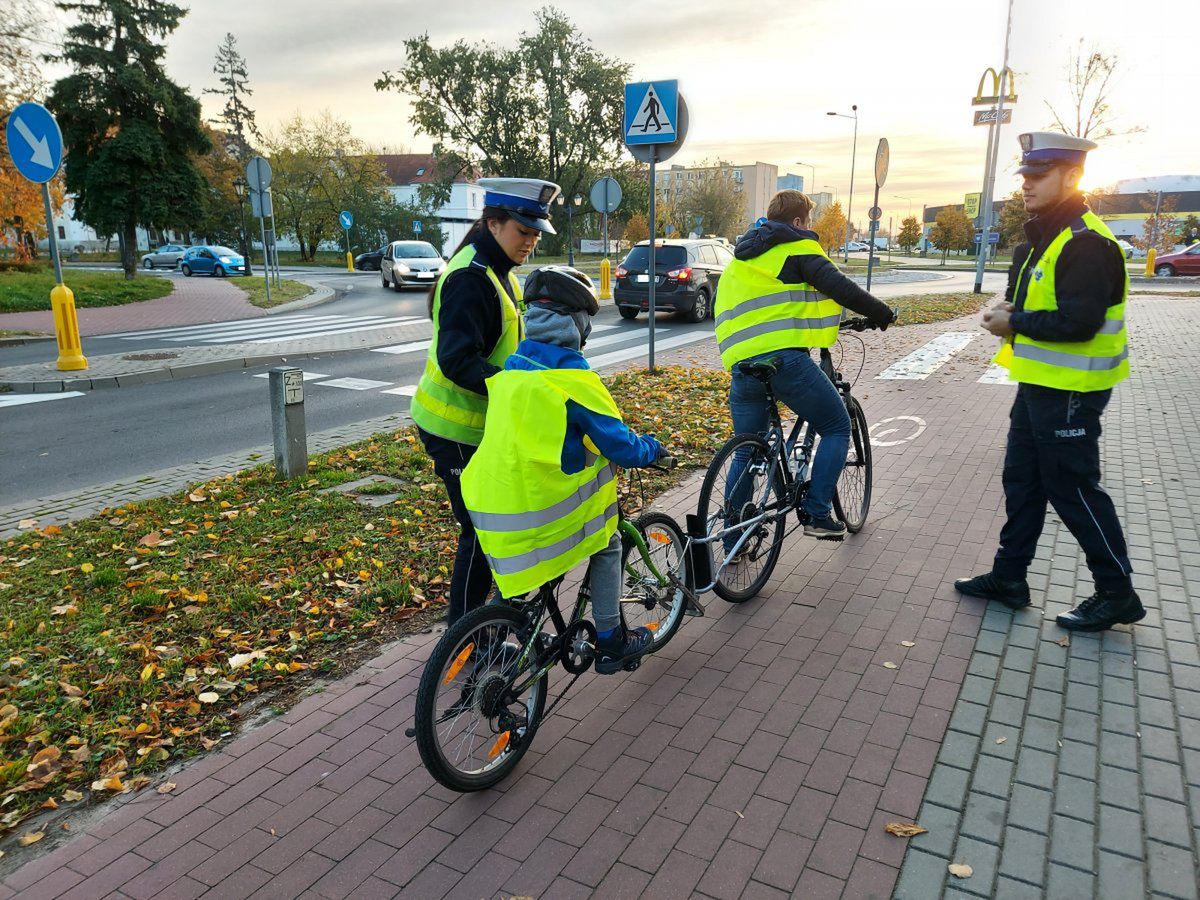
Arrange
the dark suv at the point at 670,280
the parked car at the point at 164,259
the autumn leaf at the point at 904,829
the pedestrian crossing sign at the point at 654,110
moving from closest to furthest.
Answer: the autumn leaf at the point at 904,829 < the pedestrian crossing sign at the point at 654,110 < the dark suv at the point at 670,280 < the parked car at the point at 164,259

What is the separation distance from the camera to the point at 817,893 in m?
2.44

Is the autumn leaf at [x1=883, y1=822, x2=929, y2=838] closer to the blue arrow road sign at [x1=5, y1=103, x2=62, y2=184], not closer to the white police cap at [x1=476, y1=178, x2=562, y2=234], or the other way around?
the white police cap at [x1=476, y1=178, x2=562, y2=234]

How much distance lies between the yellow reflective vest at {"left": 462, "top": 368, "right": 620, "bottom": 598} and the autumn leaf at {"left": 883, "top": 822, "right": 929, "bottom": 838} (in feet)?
4.44

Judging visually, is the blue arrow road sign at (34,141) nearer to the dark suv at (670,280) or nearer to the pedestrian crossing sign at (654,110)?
the pedestrian crossing sign at (654,110)

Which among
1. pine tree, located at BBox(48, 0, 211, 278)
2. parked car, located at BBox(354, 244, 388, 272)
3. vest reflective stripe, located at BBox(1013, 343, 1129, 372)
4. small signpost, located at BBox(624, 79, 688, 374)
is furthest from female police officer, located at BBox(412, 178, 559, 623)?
parked car, located at BBox(354, 244, 388, 272)

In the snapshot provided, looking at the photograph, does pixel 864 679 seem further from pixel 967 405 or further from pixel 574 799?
pixel 967 405

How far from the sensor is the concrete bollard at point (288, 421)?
6.18 m

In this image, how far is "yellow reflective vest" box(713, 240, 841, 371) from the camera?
14.3 feet

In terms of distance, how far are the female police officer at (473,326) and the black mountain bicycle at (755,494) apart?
128cm

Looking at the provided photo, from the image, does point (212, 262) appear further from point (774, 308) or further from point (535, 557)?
point (535, 557)

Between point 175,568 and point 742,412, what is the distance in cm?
334

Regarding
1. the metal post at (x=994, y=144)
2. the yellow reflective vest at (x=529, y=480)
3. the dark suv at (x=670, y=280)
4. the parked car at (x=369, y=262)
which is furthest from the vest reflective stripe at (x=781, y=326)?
the parked car at (x=369, y=262)

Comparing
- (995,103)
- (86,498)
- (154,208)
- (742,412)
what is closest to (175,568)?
(86,498)

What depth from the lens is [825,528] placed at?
4691 mm
